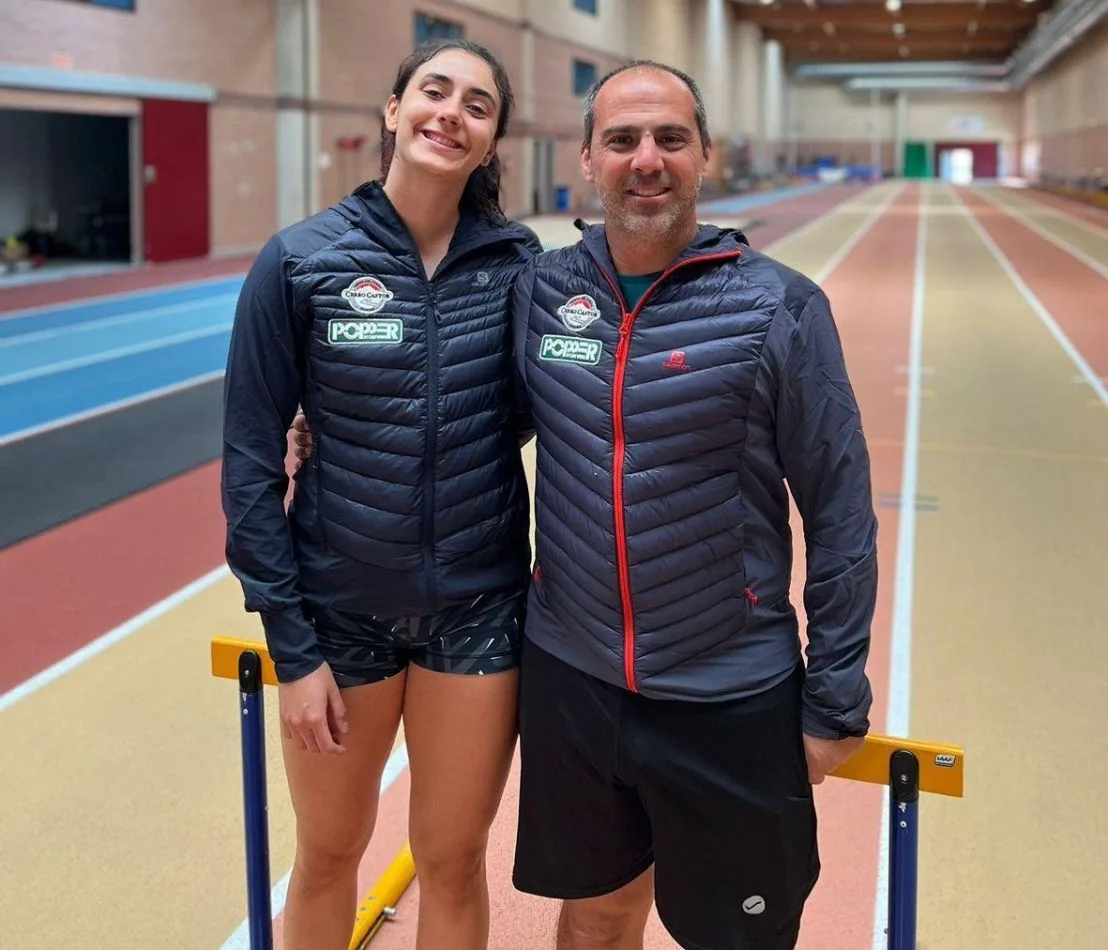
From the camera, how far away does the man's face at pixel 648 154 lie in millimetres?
2164

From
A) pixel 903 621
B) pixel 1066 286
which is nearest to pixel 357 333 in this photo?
pixel 903 621

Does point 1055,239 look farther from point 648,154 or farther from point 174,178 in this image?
point 648,154

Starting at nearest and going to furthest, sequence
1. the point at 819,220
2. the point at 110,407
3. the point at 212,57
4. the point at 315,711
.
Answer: the point at 315,711 → the point at 110,407 → the point at 212,57 → the point at 819,220

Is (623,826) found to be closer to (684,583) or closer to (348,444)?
(684,583)

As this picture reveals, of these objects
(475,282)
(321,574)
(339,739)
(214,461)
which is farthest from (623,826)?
(214,461)

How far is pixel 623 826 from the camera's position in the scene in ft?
7.70

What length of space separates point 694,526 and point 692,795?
494mm

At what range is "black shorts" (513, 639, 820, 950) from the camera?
2.19m

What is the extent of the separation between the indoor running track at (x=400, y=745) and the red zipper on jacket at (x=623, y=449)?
4.71 ft

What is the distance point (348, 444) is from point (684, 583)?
72cm

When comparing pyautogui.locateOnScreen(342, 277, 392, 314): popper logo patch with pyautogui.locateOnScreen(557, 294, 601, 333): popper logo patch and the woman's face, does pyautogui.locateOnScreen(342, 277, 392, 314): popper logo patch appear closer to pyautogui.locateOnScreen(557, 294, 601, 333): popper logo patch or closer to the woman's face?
the woman's face

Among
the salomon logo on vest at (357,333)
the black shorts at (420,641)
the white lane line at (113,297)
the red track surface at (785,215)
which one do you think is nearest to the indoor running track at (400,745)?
the black shorts at (420,641)

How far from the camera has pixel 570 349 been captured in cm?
223

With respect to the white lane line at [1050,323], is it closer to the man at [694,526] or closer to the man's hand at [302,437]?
the man at [694,526]
